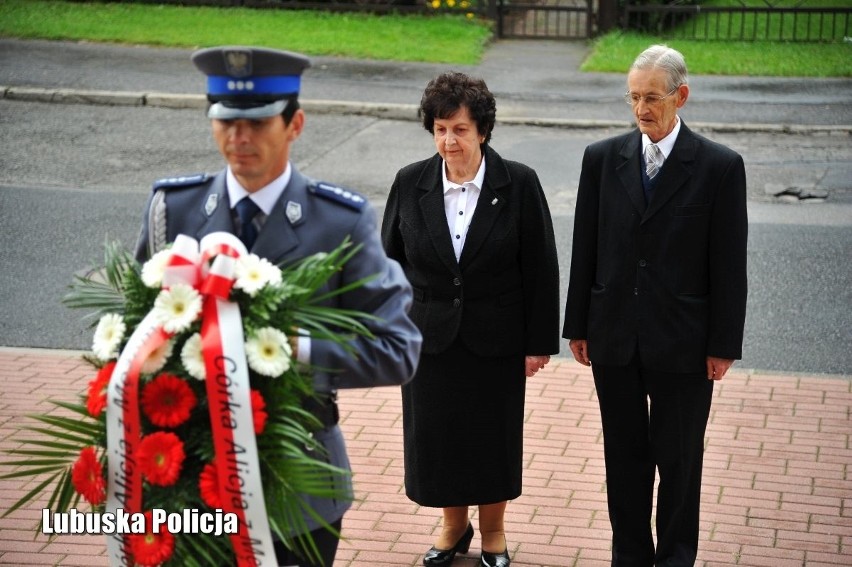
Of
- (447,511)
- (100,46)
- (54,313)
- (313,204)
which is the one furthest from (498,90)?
(313,204)

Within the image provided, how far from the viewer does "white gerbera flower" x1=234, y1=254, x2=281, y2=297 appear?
112 inches

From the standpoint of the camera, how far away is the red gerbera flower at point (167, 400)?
282 centimetres

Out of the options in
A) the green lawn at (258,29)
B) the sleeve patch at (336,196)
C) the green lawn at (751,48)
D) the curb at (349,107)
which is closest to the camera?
the sleeve patch at (336,196)

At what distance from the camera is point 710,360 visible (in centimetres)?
465

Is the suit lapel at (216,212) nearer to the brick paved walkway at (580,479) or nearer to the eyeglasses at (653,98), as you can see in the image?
the eyeglasses at (653,98)

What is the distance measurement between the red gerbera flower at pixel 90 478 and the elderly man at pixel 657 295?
7.70 feet

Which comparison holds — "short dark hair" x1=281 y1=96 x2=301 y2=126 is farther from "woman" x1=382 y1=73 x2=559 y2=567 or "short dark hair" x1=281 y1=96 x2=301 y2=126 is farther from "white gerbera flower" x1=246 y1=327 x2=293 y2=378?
"woman" x1=382 y1=73 x2=559 y2=567

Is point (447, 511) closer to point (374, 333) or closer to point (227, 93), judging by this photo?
point (374, 333)

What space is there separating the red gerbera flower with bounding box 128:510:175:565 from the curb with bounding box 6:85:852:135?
37.9 feet

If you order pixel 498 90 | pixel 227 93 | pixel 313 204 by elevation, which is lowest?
pixel 498 90

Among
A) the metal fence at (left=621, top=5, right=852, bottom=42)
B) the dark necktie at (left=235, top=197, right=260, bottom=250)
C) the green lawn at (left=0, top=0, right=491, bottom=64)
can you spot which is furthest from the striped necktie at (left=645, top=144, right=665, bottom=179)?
the metal fence at (left=621, top=5, right=852, bottom=42)

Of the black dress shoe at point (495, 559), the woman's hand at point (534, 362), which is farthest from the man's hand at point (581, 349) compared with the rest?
the black dress shoe at point (495, 559)

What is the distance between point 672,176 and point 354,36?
47.4ft

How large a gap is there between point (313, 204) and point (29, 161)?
32.4ft
